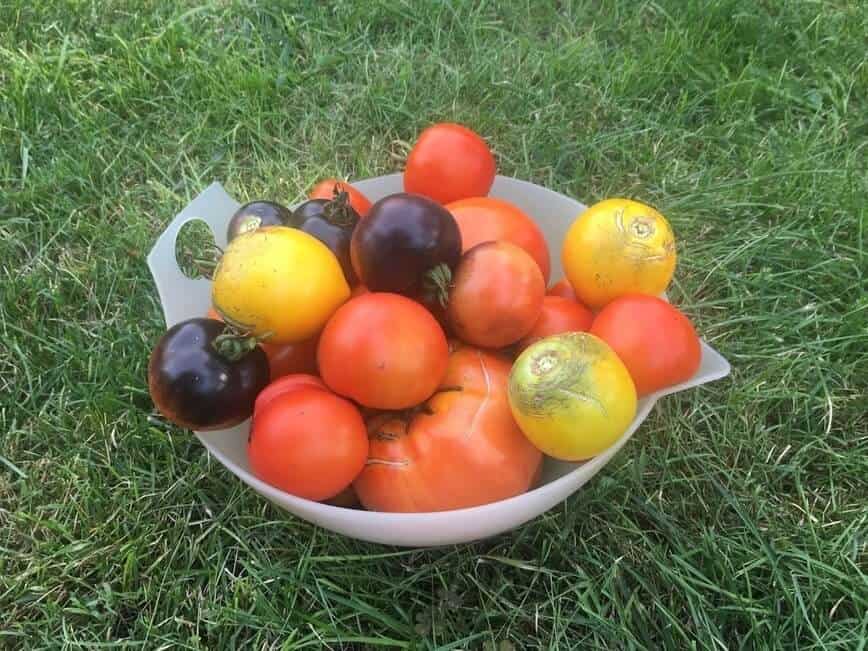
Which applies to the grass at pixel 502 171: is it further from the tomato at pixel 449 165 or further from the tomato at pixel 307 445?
the tomato at pixel 449 165

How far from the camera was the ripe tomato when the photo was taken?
1227 millimetres

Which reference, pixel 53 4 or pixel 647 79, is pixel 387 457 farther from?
pixel 53 4

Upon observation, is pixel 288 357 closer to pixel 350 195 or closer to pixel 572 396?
pixel 350 195

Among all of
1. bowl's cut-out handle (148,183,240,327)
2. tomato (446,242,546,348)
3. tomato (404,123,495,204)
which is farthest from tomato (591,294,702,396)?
bowl's cut-out handle (148,183,240,327)

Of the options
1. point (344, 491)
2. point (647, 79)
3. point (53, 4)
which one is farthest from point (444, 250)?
point (53, 4)

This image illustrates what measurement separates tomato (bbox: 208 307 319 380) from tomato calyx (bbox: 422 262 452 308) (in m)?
0.19

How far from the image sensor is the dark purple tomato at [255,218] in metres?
1.28

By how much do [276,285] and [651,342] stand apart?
0.49 m

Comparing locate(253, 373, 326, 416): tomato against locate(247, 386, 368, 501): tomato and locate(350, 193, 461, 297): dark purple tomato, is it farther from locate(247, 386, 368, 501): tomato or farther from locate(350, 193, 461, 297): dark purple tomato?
locate(350, 193, 461, 297): dark purple tomato

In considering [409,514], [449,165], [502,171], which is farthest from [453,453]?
[502,171]

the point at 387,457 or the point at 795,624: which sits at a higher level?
the point at 387,457

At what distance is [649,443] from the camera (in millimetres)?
1354

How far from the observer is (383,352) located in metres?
1.03

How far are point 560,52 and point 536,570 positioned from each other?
1385mm
